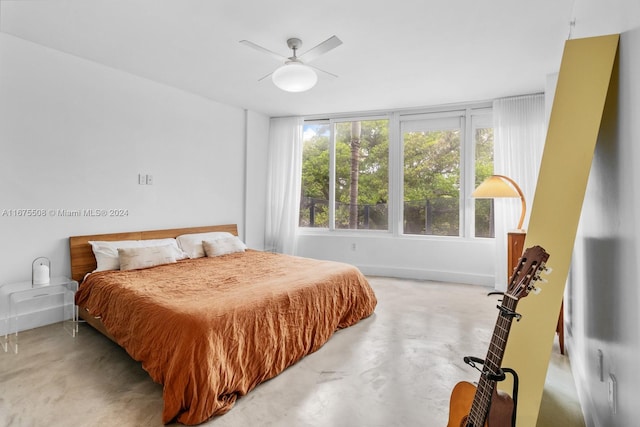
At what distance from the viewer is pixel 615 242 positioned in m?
1.35

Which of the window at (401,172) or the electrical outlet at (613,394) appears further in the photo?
the window at (401,172)

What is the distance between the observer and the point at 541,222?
5.05ft

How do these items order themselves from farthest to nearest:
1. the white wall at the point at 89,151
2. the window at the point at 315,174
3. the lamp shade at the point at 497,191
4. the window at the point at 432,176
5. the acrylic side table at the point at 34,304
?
the window at the point at 315,174
the window at the point at 432,176
the lamp shade at the point at 497,191
the white wall at the point at 89,151
the acrylic side table at the point at 34,304

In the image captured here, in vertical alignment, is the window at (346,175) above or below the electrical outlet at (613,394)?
above

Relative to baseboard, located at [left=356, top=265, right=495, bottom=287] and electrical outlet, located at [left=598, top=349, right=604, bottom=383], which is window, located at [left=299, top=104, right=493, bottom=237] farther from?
electrical outlet, located at [left=598, top=349, right=604, bottom=383]

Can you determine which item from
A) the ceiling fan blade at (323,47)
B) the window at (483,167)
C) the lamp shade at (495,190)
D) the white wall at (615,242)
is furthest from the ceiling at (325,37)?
the lamp shade at (495,190)

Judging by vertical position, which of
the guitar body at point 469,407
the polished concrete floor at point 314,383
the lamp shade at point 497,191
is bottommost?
the polished concrete floor at point 314,383

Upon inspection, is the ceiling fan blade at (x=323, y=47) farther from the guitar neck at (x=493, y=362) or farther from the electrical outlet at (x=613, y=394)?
the electrical outlet at (x=613, y=394)

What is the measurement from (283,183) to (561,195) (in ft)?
14.4

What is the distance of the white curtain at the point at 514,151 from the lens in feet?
13.9

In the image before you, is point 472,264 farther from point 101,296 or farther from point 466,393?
point 101,296

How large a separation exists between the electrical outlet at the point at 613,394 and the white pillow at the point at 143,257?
3.51 m

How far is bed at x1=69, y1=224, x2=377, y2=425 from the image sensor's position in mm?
1843

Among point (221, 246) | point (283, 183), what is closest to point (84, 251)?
point (221, 246)
